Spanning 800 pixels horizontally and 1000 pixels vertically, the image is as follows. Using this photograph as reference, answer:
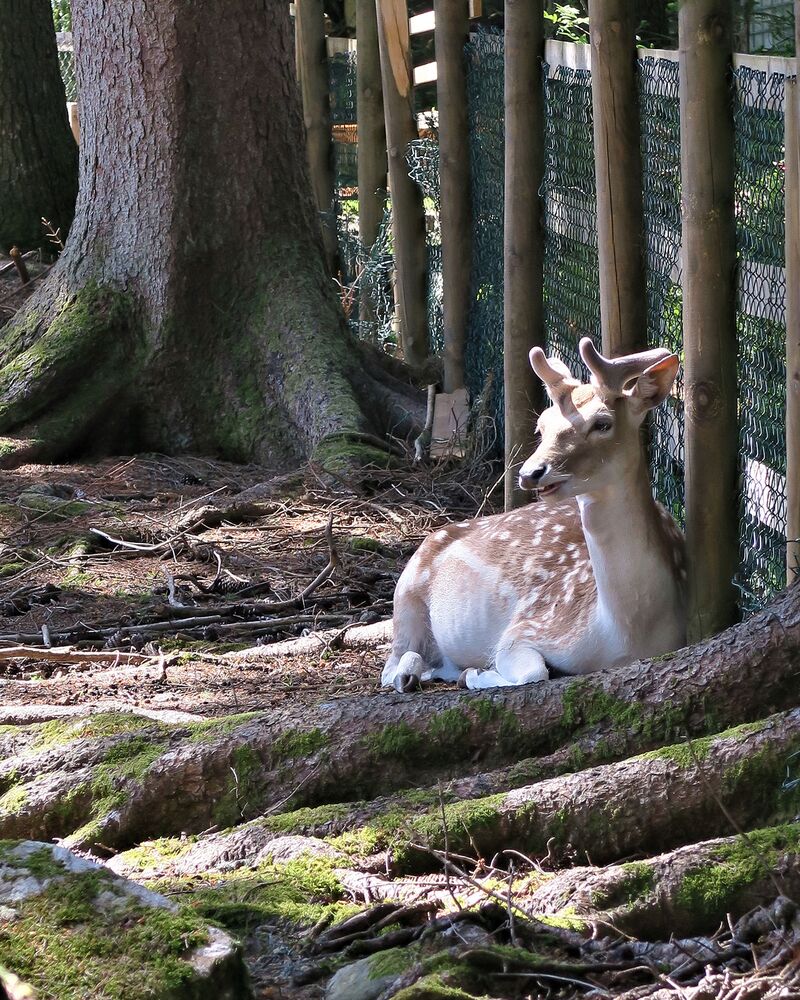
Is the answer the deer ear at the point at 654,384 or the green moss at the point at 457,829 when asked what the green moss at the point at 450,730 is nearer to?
the green moss at the point at 457,829

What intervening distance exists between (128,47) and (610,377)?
5596 millimetres

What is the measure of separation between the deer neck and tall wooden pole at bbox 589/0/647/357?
2.04 ft

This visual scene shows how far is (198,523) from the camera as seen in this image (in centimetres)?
780

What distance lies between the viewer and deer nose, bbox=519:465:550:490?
4898 mm

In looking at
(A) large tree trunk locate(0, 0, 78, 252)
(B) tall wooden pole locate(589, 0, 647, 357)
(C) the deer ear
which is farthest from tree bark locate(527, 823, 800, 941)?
(A) large tree trunk locate(0, 0, 78, 252)

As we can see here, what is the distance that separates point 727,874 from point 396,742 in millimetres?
1144

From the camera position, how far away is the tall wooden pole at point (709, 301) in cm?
445

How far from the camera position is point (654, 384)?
494 centimetres

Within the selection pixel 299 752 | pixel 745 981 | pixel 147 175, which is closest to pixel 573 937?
pixel 745 981

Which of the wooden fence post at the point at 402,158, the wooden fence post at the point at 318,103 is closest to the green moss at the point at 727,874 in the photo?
the wooden fence post at the point at 402,158

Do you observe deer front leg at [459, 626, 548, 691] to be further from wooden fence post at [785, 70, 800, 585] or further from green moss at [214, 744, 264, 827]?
green moss at [214, 744, 264, 827]

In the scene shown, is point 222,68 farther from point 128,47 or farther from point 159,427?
point 159,427

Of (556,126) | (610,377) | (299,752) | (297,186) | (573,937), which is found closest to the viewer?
(573,937)

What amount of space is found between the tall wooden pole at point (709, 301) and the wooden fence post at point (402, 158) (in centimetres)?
552
